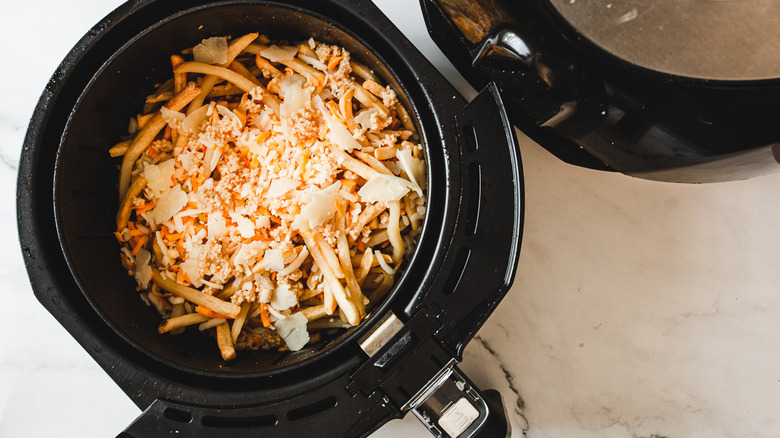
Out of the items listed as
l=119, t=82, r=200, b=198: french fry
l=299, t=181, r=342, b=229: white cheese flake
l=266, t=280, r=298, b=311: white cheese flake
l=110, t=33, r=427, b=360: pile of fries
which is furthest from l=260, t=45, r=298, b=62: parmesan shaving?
l=266, t=280, r=298, b=311: white cheese flake

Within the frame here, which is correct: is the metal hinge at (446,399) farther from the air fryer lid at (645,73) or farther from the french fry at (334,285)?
the air fryer lid at (645,73)

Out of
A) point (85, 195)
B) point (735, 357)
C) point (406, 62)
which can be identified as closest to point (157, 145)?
point (85, 195)

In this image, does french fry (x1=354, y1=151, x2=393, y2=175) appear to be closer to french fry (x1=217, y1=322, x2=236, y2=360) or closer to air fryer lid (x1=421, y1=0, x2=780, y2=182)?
air fryer lid (x1=421, y1=0, x2=780, y2=182)

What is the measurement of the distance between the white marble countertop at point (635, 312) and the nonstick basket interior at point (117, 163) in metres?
0.20

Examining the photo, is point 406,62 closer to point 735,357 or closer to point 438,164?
point 438,164

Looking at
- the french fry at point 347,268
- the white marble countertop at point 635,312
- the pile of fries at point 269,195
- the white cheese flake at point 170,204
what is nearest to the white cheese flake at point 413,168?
the pile of fries at point 269,195

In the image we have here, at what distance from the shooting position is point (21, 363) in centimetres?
95

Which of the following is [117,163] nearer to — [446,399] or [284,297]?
[284,297]

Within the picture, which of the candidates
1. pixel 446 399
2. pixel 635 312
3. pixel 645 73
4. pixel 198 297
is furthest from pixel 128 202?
pixel 635 312

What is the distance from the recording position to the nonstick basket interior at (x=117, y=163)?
2.39 feet

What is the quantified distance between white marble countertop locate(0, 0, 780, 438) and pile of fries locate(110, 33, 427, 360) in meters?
0.21

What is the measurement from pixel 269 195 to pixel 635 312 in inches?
24.4

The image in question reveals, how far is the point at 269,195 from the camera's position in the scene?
802 millimetres

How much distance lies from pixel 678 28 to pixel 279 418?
0.63 metres
